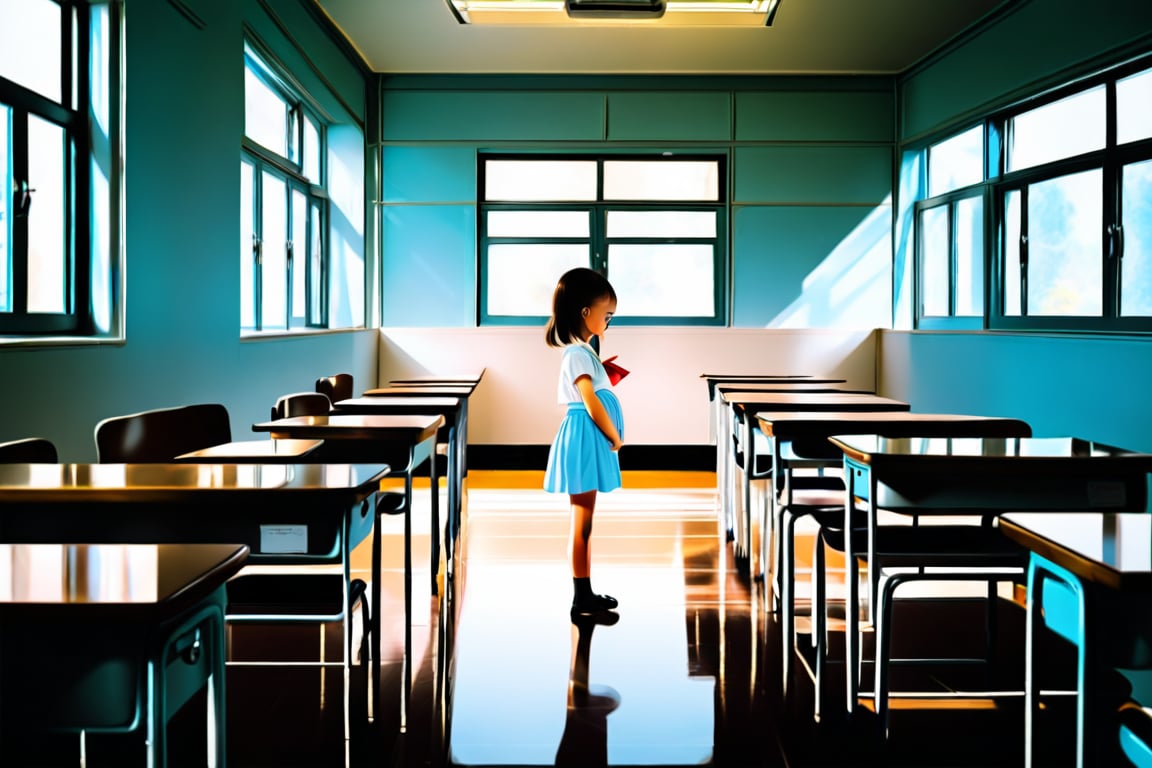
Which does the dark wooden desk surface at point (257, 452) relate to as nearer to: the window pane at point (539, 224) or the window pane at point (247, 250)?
the window pane at point (247, 250)

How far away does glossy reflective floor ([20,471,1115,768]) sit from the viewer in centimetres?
235

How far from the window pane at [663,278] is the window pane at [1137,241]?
339cm

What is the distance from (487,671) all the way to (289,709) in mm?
566

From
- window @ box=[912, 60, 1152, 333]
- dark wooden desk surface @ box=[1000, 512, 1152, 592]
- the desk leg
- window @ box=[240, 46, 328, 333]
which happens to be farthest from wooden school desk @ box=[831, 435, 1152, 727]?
window @ box=[240, 46, 328, 333]

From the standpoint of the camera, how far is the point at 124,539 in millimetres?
1895

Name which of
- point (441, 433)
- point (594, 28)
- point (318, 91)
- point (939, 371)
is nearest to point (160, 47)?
point (441, 433)

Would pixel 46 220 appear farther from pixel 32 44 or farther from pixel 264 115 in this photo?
pixel 264 115

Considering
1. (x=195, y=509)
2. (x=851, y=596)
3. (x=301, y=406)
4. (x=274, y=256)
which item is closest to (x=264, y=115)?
(x=274, y=256)

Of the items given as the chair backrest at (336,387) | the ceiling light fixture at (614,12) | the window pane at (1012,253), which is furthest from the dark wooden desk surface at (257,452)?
the window pane at (1012,253)

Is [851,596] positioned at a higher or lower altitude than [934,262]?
lower

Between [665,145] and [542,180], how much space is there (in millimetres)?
1001

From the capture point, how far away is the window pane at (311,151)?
671 cm

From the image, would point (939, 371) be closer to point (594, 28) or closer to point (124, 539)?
point (594, 28)

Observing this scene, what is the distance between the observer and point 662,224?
805 cm
